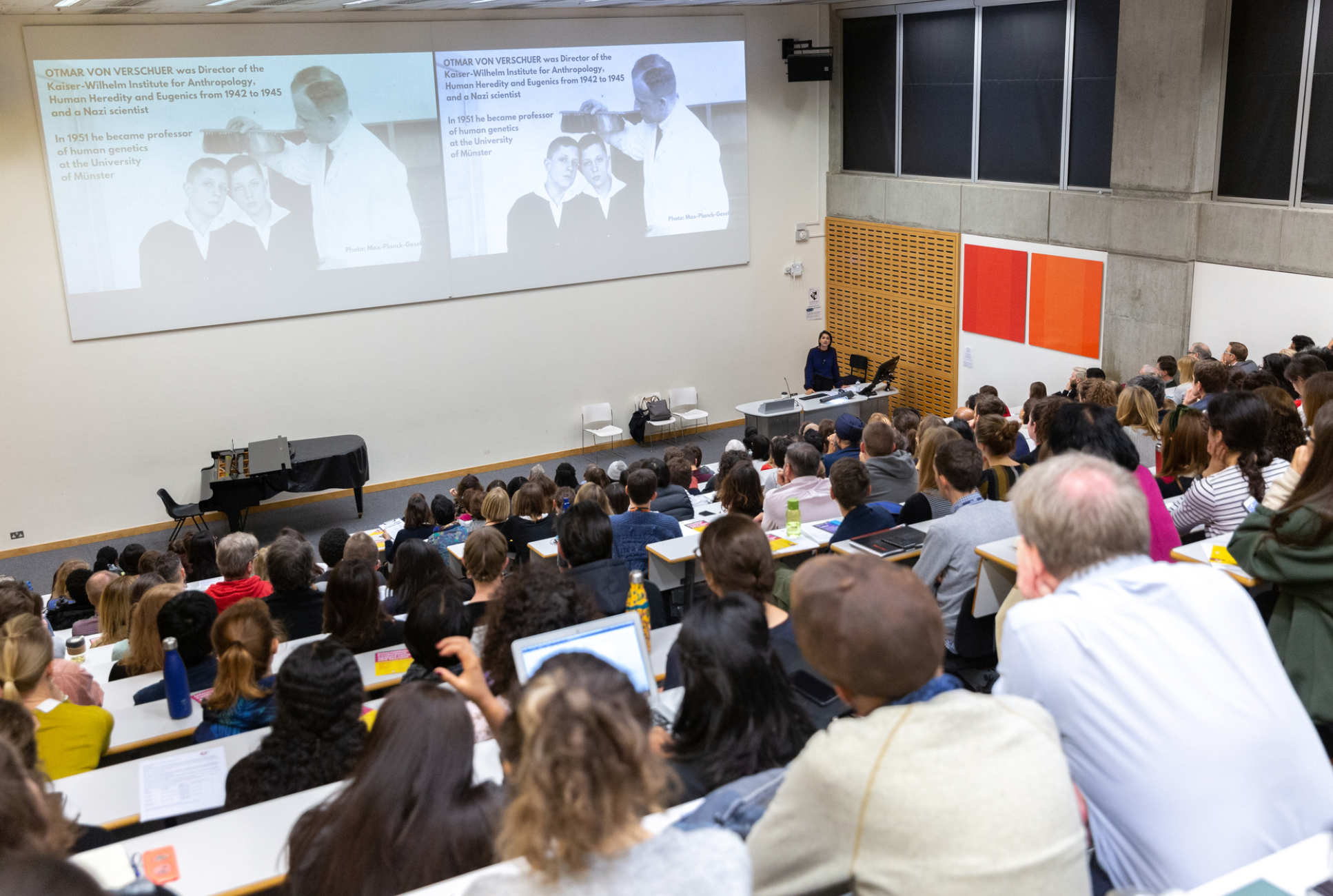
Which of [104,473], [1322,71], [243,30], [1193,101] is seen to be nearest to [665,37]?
[243,30]

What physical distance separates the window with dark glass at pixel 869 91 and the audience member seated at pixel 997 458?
7.62m

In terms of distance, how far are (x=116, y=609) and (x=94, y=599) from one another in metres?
1.07

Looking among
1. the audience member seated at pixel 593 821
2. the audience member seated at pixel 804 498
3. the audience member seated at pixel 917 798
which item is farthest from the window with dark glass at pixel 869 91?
the audience member seated at pixel 593 821

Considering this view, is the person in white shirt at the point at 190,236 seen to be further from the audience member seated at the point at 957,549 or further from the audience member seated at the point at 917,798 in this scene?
the audience member seated at the point at 917,798

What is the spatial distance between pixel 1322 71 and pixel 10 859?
963 centimetres

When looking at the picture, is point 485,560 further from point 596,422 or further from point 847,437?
point 596,422

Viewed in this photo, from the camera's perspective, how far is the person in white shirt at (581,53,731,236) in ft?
38.5

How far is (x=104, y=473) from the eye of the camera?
10031 mm

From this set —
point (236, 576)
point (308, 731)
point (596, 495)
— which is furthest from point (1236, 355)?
point (308, 731)

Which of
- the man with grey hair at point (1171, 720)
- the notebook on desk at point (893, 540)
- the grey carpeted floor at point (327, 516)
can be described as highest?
the man with grey hair at point (1171, 720)

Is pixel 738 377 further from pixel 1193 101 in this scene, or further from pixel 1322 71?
pixel 1322 71

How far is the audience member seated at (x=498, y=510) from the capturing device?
643 cm

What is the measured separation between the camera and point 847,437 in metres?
7.52

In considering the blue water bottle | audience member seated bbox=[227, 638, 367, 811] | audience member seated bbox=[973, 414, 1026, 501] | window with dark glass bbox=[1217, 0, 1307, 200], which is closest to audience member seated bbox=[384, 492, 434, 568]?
the blue water bottle
